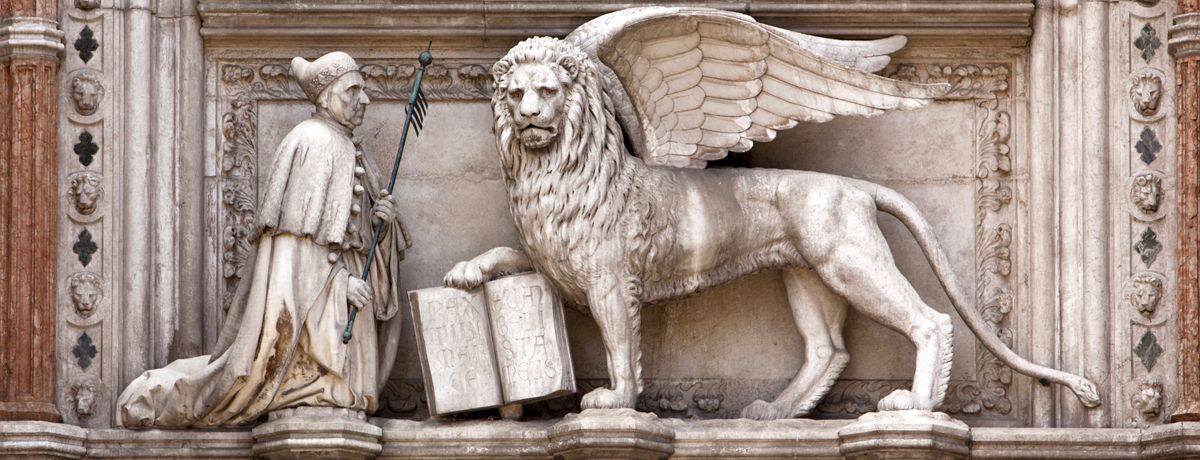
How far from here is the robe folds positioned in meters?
14.9

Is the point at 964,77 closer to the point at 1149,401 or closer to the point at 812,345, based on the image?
the point at 812,345

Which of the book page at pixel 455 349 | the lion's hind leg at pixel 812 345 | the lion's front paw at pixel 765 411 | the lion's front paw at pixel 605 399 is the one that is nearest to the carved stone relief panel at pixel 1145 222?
the lion's hind leg at pixel 812 345

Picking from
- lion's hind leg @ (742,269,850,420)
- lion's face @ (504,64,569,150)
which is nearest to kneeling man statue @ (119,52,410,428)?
lion's face @ (504,64,569,150)

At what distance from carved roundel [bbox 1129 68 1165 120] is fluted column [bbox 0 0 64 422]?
17.4 feet

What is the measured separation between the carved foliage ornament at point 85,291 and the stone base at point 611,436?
2352 millimetres

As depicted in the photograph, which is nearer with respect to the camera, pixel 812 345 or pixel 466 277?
pixel 466 277

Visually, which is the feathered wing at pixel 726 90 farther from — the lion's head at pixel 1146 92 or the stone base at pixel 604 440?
the stone base at pixel 604 440

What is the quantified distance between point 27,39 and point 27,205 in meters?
0.82

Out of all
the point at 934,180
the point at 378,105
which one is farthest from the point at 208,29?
the point at 934,180

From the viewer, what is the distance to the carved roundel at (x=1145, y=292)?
49.8ft

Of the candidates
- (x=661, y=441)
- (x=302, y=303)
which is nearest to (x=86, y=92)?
(x=302, y=303)

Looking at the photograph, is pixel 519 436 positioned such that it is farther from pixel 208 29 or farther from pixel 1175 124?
pixel 1175 124

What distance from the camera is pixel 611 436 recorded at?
1474 centimetres

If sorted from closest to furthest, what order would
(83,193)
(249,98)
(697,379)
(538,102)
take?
(538,102) → (83,193) → (697,379) → (249,98)
